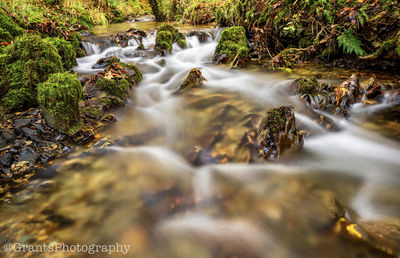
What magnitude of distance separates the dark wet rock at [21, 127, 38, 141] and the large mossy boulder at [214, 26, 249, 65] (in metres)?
4.96

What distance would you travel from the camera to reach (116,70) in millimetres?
4379

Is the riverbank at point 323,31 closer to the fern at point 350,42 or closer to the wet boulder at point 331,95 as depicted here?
the fern at point 350,42

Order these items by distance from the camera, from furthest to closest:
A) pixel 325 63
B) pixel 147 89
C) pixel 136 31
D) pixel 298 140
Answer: pixel 136 31
pixel 325 63
pixel 147 89
pixel 298 140

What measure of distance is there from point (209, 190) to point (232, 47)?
16.6 feet

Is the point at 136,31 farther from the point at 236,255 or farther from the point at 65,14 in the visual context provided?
the point at 236,255

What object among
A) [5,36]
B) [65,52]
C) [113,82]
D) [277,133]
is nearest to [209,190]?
[277,133]

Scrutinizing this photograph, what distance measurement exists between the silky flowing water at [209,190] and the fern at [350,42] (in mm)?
1703

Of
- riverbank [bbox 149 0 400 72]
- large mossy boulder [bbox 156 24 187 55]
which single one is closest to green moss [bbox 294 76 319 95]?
riverbank [bbox 149 0 400 72]

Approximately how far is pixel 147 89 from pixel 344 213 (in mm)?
4249

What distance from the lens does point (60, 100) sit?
254 cm

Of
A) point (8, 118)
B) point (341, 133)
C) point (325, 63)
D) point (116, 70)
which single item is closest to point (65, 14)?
point (116, 70)

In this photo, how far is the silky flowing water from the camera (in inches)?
65.4

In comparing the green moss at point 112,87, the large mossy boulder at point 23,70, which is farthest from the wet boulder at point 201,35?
the large mossy boulder at point 23,70

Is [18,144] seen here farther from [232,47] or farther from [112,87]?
[232,47]
